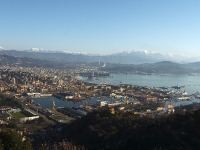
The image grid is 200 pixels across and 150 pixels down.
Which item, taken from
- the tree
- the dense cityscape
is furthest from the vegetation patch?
the tree

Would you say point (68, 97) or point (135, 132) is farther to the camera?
point (68, 97)

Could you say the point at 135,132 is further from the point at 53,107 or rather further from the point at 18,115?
the point at 53,107

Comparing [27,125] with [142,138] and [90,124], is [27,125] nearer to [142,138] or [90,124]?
[90,124]

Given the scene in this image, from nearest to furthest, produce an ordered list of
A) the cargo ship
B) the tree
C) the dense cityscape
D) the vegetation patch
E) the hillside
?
1. the tree
2. the hillside
3. the dense cityscape
4. the vegetation patch
5. the cargo ship

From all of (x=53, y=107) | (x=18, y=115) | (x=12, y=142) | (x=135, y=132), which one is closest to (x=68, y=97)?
(x=53, y=107)

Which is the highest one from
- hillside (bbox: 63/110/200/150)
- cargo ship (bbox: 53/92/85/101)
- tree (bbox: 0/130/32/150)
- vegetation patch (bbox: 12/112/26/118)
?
tree (bbox: 0/130/32/150)

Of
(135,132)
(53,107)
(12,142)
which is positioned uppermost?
(12,142)

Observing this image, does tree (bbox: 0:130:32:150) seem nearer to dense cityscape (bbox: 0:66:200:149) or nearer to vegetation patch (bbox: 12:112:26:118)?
dense cityscape (bbox: 0:66:200:149)

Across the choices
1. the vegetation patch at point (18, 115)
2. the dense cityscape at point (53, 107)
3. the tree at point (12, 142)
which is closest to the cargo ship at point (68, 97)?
the dense cityscape at point (53, 107)

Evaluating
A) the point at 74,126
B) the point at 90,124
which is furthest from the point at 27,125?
the point at 90,124
